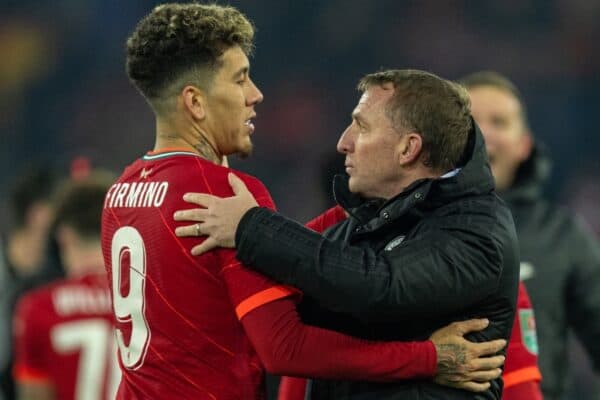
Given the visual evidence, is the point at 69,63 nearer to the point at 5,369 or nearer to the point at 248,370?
the point at 5,369

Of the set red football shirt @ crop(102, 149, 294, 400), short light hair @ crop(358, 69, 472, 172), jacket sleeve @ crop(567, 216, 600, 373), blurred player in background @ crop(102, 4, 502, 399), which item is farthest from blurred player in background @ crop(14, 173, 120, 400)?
jacket sleeve @ crop(567, 216, 600, 373)

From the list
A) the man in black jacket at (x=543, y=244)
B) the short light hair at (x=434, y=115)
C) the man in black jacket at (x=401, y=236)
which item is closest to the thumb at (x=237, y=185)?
the man in black jacket at (x=401, y=236)

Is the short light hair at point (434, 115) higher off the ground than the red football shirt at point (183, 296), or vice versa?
the short light hair at point (434, 115)

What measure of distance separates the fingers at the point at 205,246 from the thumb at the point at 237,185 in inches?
5.7

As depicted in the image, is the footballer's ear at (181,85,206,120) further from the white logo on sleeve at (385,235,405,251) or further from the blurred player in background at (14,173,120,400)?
the blurred player in background at (14,173,120,400)

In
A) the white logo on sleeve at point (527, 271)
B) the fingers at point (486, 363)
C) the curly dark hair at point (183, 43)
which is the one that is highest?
the curly dark hair at point (183, 43)

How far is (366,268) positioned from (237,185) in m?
0.40

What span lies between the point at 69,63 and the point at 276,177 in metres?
2.49

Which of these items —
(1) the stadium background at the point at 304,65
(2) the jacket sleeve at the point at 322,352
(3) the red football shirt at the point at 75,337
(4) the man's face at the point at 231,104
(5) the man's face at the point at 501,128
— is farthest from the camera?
(1) the stadium background at the point at 304,65

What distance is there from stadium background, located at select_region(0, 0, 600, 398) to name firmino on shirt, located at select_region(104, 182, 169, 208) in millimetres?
7565

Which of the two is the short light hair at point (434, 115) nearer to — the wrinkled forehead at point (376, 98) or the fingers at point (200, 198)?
the wrinkled forehead at point (376, 98)

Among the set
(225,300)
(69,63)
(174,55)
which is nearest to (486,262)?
(225,300)

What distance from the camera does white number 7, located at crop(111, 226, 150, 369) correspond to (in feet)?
10.1

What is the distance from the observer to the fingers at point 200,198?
9.67 feet
